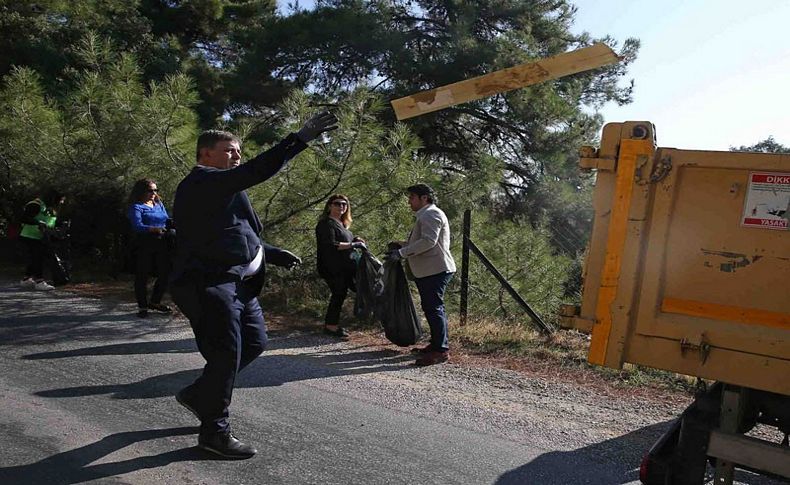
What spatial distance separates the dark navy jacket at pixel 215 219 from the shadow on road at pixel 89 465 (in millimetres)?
931

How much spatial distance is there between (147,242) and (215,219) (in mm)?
4299

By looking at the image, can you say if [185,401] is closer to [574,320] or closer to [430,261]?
[574,320]

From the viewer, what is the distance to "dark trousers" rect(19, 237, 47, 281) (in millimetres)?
9078

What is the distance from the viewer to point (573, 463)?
3.82 m

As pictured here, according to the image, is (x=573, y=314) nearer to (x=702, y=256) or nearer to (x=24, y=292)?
(x=702, y=256)

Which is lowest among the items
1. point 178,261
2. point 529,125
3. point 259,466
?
point 259,466

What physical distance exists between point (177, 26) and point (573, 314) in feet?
56.7

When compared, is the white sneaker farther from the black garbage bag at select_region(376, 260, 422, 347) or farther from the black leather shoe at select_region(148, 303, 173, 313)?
the black garbage bag at select_region(376, 260, 422, 347)

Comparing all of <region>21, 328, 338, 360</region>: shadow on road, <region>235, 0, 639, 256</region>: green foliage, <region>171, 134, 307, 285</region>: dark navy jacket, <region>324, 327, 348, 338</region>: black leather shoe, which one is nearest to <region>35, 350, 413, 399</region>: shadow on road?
<region>21, 328, 338, 360</region>: shadow on road

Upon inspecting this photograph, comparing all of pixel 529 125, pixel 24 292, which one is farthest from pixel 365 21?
pixel 24 292

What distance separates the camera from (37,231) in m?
9.03

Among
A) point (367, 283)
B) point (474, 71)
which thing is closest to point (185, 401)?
point (367, 283)

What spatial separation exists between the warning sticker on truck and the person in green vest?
29.0 feet

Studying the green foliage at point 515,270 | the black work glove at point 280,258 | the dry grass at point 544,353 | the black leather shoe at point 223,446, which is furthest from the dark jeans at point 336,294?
the black leather shoe at point 223,446
